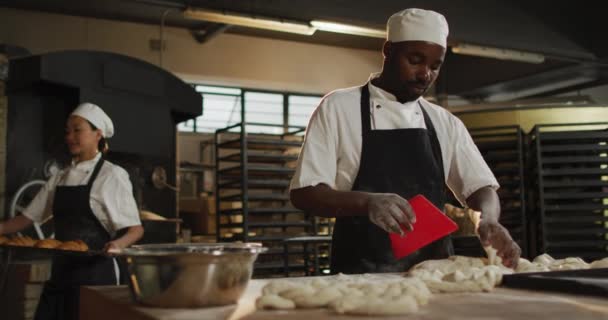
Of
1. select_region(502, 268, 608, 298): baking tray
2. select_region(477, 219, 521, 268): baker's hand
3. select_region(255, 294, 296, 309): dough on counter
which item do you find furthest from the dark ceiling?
select_region(255, 294, 296, 309): dough on counter

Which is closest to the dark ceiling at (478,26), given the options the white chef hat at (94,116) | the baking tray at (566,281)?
the white chef hat at (94,116)

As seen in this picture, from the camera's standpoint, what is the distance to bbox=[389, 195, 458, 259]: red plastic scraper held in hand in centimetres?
161

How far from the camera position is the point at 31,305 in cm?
383

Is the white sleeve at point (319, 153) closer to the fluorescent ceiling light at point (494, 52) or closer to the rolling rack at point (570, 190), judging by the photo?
the rolling rack at point (570, 190)

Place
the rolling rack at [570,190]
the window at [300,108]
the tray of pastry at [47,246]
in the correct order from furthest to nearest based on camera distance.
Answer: the window at [300,108] < the rolling rack at [570,190] < the tray of pastry at [47,246]

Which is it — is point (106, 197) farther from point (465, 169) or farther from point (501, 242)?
point (501, 242)

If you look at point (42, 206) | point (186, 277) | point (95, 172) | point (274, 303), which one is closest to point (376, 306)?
point (274, 303)

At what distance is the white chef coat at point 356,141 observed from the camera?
6.50 ft

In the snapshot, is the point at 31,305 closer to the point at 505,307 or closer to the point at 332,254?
the point at 332,254

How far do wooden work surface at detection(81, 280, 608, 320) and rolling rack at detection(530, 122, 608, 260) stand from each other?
188 inches

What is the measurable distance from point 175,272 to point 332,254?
3.53ft

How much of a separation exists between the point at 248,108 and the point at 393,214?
8673mm

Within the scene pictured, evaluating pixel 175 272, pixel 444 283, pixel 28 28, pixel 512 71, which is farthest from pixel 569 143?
pixel 28 28

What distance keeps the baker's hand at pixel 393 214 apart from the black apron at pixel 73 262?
1612 millimetres
